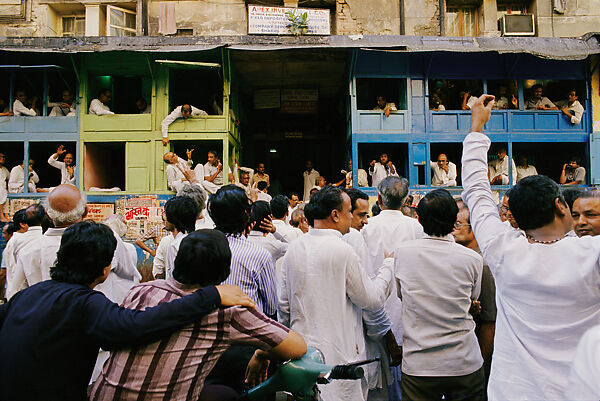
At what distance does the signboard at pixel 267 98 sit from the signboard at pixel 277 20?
195cm

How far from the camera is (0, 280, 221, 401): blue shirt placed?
4.92ft

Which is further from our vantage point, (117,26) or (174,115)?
(117,26)

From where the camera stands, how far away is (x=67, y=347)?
1.61 metres

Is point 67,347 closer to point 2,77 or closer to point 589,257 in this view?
point 589,257

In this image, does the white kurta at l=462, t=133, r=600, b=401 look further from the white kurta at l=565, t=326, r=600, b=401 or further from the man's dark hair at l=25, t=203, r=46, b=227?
the man's dark hair at l=25, t=203, r=46, b=227

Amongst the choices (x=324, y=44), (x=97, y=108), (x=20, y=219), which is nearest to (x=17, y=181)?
(x=97, y=108)

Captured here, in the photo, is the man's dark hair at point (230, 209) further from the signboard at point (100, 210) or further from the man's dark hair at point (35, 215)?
the signboard at point (100, 210)

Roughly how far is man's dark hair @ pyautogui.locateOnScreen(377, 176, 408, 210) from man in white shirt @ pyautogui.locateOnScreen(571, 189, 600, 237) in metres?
1.33

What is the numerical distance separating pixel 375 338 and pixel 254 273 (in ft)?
3.47

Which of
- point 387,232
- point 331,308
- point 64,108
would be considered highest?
point 64,108

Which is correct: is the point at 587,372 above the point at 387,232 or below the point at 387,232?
below

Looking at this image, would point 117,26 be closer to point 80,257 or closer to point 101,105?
point 101,105

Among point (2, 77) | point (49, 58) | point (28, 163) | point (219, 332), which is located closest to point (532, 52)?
point (219, 332)

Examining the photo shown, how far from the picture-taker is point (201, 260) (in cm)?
165
